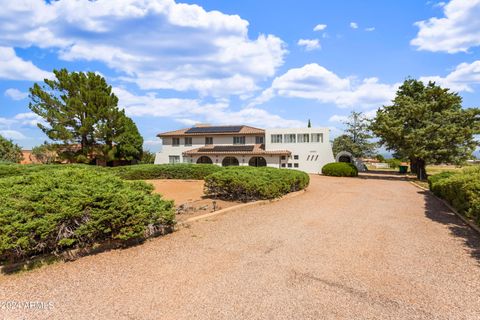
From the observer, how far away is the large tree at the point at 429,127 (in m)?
26.5

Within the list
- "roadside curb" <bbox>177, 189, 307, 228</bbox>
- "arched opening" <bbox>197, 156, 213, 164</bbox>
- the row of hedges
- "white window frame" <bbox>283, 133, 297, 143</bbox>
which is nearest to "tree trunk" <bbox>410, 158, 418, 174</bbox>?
"white window frame" <bbox>283, 133, 297, 143</bbox>

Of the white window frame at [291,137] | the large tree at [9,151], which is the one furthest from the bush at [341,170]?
the large tree at [9,151]

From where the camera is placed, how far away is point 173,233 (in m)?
8.08

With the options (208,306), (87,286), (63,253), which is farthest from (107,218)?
(208,306)

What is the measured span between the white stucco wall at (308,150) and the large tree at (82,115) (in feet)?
68.7

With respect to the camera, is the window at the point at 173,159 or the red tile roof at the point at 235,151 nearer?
the red tile roof at the point at 235,151

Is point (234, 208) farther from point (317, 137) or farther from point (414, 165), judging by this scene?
point (414, 165)

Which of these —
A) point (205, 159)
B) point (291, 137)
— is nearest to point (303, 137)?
point (291, 137)

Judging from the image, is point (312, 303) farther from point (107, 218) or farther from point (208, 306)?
point (107, 218)

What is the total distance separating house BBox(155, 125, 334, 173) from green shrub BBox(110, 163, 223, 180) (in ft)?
32.6

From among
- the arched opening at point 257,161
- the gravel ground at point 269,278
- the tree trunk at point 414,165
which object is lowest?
the gravel ground at point 269,278

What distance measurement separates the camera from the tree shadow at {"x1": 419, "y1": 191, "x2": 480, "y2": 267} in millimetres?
7048

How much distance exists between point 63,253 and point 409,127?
31.9m

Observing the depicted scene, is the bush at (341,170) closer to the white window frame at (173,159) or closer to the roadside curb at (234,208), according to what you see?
the roadside curb at (234,208)
